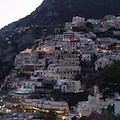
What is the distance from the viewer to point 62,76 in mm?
46375

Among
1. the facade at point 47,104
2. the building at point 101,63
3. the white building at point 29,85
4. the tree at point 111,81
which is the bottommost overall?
the facade at point 47,104

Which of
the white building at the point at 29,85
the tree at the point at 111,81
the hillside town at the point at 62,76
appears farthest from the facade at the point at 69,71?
the tree at the point at 111,81

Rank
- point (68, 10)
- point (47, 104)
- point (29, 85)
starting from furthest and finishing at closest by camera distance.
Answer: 1. point (68, 10)
2. point (29, 85)
3. point (47, 104)

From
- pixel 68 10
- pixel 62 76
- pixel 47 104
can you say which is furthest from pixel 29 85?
pixel 68 10

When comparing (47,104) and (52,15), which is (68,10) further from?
(47,104)

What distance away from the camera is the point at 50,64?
5059cm

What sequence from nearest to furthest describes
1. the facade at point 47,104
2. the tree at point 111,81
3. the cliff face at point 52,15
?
the tree at point 111,81
the facade at point 47,104
the cliff face at point 52,15

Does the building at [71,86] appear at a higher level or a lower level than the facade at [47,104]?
higher

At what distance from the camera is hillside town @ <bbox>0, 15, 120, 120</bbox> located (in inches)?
1485

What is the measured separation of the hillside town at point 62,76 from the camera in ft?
124

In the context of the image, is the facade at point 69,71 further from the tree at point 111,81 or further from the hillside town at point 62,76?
the tree at point 111,81

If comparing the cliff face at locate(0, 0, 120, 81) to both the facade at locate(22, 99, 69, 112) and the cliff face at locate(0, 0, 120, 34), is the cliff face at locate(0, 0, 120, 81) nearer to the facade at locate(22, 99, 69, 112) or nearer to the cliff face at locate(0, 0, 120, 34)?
the cliff face at locate(0, 0, 120, 34)

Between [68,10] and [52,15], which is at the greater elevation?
[68,10]

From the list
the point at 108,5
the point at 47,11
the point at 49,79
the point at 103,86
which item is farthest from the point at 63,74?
the point at 108,5
